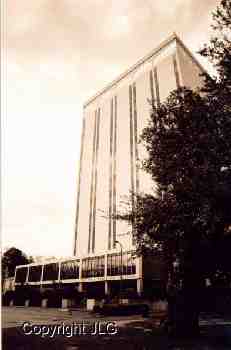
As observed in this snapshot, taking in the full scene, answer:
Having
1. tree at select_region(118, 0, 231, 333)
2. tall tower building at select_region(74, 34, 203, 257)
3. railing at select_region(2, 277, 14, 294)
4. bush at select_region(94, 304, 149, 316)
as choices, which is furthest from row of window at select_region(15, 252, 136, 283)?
tree at select_region(118, 0, 231, 333)

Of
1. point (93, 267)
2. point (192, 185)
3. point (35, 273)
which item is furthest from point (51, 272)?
point (192, 185)

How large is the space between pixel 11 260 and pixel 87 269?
46.0m

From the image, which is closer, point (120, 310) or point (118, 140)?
point (120, 310)

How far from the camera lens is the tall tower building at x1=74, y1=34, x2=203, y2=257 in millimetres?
98938

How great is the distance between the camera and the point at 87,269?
233 feet

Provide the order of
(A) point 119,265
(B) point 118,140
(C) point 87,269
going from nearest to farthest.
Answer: (A) point 119,265
(C) point 87,269
(B) point 118,140

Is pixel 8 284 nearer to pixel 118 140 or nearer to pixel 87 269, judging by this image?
pixel 87 269

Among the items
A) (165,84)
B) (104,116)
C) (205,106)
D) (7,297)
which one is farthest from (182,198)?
(104,116)

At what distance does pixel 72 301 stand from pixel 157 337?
36.3 m

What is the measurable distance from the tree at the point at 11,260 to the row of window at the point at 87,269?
40.8 ft

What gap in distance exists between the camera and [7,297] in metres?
59.2

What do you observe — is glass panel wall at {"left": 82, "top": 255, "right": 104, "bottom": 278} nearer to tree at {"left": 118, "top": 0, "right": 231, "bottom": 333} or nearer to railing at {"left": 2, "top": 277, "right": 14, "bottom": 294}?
railing at {"left": 2, "top": 277, "right": 14, "bottom": 294}

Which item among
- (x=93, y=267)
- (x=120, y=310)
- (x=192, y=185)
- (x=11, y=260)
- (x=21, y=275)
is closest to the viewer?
(x=192, y=185)

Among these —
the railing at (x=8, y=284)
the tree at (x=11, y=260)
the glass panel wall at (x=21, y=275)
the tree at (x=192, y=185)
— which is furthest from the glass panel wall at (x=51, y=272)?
the tree at (x=192, y=185)
